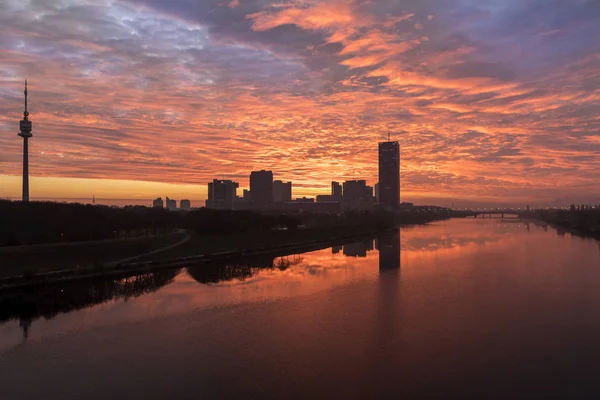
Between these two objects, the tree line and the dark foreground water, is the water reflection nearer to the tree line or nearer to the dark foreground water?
the dark foreground water

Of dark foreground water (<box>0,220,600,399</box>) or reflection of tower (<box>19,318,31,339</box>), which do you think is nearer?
dark foreground water (<box>0,220,600,399</box>)

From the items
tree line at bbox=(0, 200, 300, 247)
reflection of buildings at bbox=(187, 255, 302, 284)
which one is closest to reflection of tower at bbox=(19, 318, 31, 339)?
reflection of buildings at bbox=(187, 255, 302, 284)

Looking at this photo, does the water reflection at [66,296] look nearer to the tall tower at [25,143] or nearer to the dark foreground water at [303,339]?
the dark foreground water at [303,339]

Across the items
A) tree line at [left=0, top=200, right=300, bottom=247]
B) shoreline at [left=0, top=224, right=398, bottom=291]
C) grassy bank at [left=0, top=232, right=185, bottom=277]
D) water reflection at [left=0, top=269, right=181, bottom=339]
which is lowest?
water reflection at [left=0, top=269, right=181, bottom=339]

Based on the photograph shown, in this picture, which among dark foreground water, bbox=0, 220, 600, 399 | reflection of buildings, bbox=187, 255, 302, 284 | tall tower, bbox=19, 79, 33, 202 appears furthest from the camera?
tall tower, bbox=19, 79, 33, 202

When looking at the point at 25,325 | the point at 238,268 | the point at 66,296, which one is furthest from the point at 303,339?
the point at 238,268

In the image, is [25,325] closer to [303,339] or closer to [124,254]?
[303,339]
